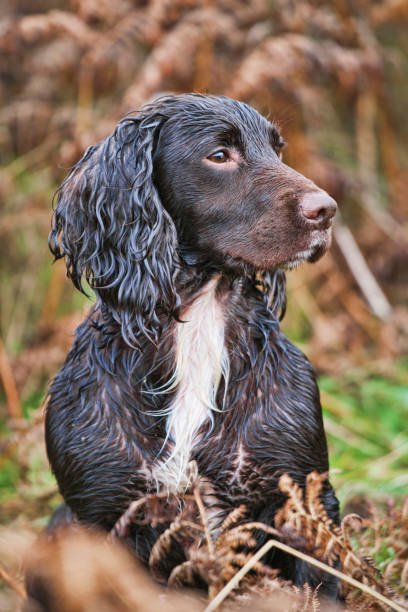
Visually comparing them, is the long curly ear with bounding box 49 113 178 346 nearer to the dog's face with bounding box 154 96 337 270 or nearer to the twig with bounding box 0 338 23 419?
the dog's face with bounding box 154 96 337 270

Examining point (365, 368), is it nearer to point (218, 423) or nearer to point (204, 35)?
point (204, 35)

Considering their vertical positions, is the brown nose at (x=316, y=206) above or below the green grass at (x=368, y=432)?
above

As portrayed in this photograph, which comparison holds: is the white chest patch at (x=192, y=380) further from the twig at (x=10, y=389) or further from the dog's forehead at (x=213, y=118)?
the twig at (x=10, y=389)

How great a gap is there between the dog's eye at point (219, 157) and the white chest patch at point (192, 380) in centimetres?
42

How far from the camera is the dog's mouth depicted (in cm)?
277

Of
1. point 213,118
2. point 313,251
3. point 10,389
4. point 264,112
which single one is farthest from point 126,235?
point 264,112

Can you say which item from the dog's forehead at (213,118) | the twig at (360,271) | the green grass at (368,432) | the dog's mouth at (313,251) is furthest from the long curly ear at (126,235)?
the twig at (360,271)

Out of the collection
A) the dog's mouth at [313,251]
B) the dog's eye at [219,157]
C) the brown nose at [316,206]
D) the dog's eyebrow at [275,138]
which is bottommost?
the dog's mouth at [313,251]

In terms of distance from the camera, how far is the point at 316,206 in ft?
8.87

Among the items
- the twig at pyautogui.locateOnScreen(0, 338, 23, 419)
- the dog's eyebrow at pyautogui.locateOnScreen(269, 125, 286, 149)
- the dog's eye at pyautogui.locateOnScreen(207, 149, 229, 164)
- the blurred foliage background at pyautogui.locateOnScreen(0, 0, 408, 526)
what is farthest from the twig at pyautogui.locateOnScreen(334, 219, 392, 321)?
the dog's eye at pyautogui.locateOnScreen(207, 149, 229, 164)

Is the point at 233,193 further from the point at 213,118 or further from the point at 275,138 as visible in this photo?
the point at 275,138

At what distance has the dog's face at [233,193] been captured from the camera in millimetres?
2744

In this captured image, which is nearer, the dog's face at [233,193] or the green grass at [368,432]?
the dog's face at [233,193]

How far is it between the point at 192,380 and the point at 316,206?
76cm
